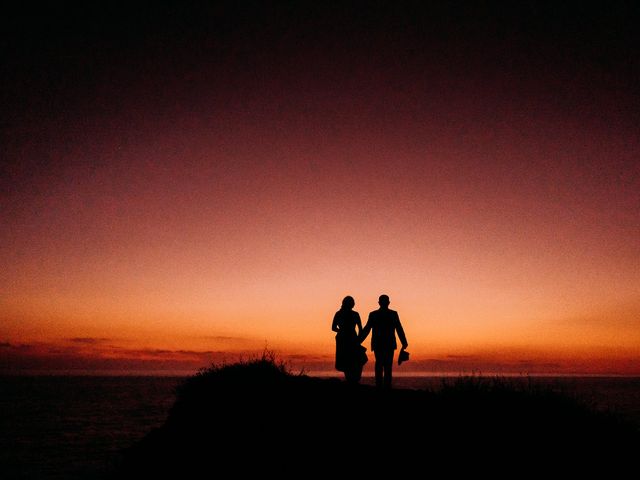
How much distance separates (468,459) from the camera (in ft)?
23.8

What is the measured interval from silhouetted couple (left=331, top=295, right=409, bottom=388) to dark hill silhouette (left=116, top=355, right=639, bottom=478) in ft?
1.57

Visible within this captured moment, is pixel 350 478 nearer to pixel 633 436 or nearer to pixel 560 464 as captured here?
pixel 560 464

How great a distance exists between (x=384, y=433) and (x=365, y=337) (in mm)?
4189

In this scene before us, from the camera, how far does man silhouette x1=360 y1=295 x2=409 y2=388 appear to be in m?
12.0

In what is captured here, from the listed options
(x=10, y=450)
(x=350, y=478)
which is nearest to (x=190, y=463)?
(x=350, y=478)

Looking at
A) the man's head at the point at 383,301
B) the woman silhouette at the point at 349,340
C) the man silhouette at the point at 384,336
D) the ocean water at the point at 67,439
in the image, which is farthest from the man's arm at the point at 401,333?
the ocean water at the point at 67,439

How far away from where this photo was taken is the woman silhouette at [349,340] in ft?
41.7

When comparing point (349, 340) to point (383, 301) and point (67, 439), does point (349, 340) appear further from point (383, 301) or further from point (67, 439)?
point (67, 439)

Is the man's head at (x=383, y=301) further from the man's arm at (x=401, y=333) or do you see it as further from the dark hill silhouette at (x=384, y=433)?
the dark hill silhouette at (x=384, y=433)

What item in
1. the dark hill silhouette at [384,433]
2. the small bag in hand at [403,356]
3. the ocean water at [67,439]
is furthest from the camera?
the ocean water at [67,439]

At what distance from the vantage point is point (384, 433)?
838cm

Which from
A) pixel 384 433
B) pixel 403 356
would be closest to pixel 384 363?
pixel 403 356

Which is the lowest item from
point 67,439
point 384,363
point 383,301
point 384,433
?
point 67,439

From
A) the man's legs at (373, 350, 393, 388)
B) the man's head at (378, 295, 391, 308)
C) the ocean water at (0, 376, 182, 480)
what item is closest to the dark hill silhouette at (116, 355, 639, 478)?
the man's legs at (373, 350, 393, 388)
